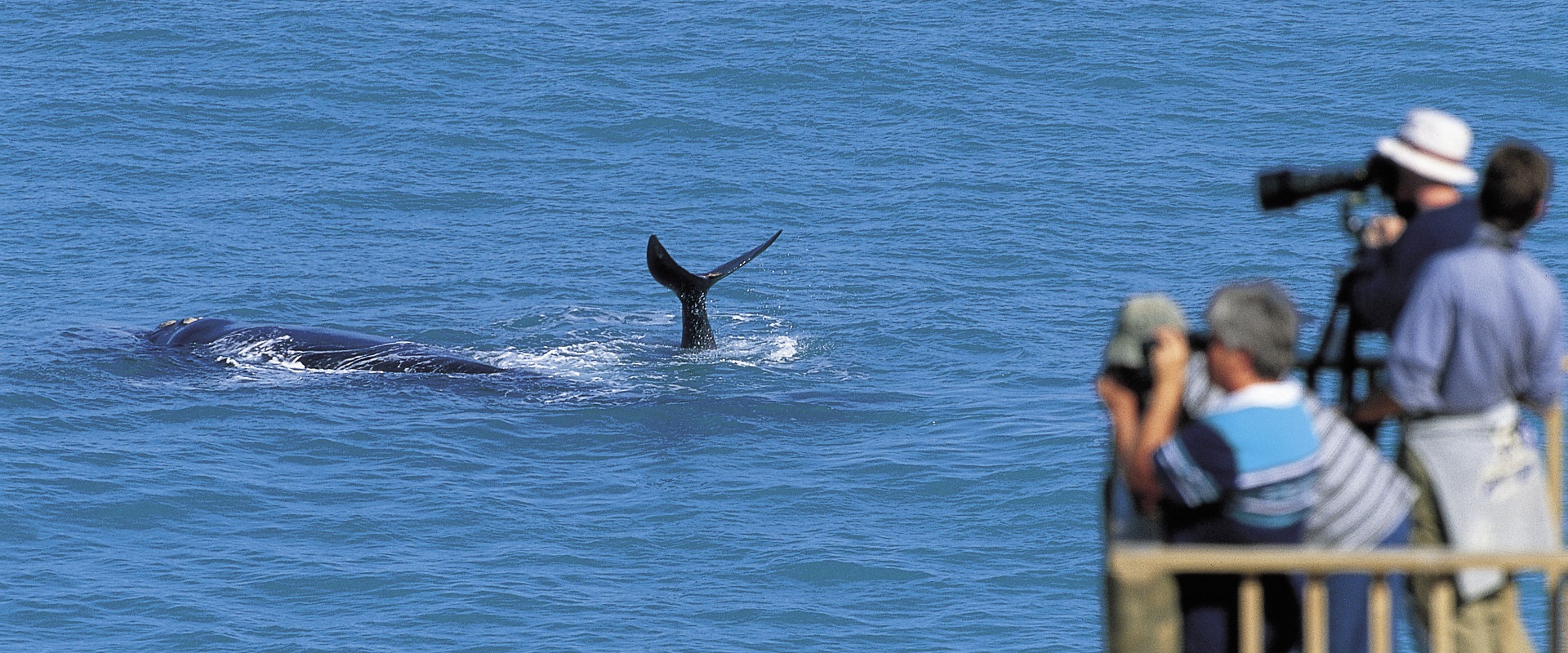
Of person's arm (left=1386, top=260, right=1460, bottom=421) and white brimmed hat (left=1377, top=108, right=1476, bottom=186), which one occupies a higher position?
white brimmed hat (left=1377, top=108, right=1476, bottom=186)

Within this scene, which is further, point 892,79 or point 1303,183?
point 892,79

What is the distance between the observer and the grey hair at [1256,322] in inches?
205

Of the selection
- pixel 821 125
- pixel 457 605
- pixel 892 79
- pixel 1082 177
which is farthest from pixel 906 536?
pixel 892 79

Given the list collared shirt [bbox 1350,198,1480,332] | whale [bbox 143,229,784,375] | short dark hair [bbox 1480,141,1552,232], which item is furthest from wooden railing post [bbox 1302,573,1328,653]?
whale [bbox 143,229,784,375]

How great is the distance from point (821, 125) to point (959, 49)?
14.4ft

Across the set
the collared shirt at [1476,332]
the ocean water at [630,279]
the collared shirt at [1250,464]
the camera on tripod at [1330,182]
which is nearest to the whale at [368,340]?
the ocean water at [630,279]

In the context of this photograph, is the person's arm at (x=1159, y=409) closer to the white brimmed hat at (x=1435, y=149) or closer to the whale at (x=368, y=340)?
the white brimmed hat at (x=1435, y=149)

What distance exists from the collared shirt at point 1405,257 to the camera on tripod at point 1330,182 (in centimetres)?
16

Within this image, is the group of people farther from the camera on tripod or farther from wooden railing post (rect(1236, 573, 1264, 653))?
wooden railing post (rect(1236, 573, 1264, 653))

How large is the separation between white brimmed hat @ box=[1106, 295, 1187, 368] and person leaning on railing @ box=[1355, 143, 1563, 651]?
2.34 feet

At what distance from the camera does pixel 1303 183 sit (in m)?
6.04

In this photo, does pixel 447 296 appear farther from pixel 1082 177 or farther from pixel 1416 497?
pixel 1416 497

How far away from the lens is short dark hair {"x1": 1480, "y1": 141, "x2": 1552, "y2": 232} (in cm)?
555

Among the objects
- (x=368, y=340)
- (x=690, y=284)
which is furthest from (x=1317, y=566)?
(x=368, y=340)
